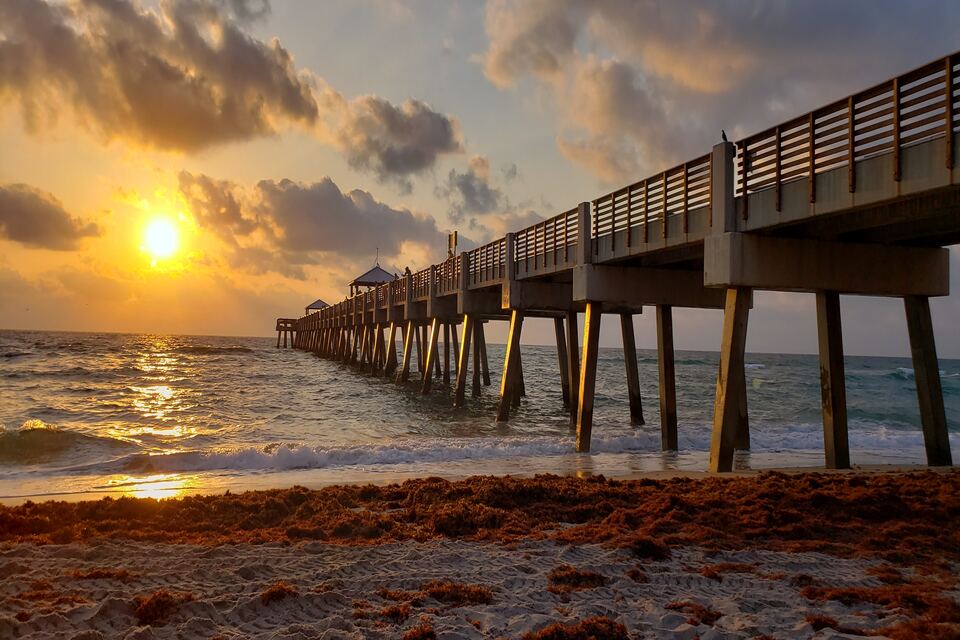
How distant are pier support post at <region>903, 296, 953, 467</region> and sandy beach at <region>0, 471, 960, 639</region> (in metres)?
3.38

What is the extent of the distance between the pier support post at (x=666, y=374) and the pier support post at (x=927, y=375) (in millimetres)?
4649

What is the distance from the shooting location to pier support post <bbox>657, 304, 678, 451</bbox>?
14703 millimetres

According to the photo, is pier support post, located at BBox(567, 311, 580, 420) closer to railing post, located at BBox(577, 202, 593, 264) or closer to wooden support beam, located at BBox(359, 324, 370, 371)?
railing post, located at BBox(577, 202, 593, 264)

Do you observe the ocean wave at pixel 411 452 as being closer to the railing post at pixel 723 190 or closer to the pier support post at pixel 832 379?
the pier support post at pixel 832 379

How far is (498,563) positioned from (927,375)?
31.6ft

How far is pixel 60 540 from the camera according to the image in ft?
20.7

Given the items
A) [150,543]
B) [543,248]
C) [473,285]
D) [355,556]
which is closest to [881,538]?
[355,556]

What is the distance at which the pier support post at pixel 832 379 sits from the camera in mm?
10695

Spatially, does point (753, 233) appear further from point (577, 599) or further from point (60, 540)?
point (60, 540)

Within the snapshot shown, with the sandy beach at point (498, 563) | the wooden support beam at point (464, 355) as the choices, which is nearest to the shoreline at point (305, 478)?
the sandy beach at point (498, 563)

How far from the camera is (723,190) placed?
10.2m

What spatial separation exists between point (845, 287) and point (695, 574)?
23.8 ft

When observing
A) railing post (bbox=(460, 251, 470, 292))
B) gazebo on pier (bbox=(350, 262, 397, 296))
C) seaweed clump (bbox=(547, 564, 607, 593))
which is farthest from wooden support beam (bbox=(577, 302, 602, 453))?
gazebo on pier (bbox=(350, 262, 397, 296))

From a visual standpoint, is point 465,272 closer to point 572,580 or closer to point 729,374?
point 729,374
